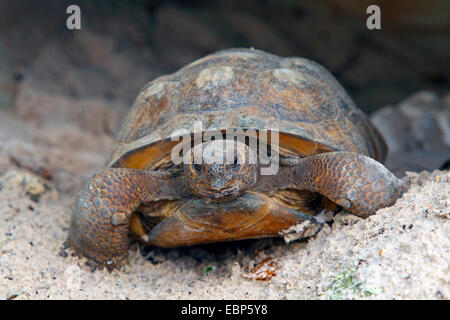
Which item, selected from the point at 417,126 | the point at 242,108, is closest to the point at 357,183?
the point at 242,108

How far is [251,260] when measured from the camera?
316 cm

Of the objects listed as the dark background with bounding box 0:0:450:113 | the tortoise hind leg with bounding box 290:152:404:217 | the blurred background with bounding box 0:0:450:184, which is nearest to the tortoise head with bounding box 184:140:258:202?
the tortoise hind leg with bounding box 290:152:404:217

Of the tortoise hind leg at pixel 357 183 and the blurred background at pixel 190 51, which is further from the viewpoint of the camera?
the blurred background at pixel 190 51

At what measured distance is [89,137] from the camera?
6129mm

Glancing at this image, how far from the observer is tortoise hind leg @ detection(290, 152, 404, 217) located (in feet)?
9.23

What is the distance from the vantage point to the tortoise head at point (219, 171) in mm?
2639

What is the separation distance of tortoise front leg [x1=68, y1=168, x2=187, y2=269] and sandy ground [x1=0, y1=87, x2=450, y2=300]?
13 cm

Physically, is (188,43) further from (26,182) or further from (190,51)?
(26,182)

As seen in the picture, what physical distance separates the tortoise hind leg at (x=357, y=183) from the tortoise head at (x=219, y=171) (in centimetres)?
48

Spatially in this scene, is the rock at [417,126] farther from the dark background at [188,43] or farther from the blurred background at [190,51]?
the dark background at [188,43]

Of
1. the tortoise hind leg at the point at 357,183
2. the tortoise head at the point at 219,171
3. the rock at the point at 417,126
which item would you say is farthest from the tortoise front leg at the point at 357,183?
the rock at the point at 417,126

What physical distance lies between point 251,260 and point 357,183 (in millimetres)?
875
